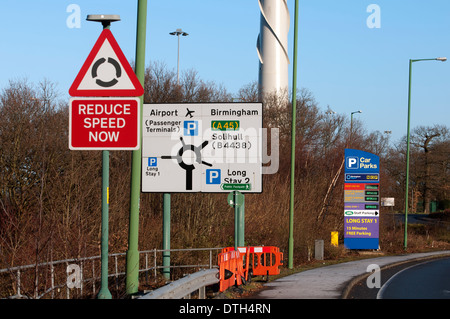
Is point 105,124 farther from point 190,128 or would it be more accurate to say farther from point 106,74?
point 190,128

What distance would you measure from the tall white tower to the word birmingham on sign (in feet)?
250

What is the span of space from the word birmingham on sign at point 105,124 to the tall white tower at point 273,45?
7622 centimetres

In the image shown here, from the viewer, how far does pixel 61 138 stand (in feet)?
83.3

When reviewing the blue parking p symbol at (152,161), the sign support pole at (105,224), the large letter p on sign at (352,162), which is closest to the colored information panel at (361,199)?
the large letter p on sign at (352,162)

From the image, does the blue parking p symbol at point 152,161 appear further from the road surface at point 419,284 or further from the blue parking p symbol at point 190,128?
the road surface at point 419,284

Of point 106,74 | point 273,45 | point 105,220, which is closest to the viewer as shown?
point 106,74

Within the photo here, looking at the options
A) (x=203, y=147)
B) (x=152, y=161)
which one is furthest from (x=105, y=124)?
(x=152, y=161)

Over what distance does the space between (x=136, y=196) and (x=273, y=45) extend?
77.5m

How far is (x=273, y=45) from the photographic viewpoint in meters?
85.4

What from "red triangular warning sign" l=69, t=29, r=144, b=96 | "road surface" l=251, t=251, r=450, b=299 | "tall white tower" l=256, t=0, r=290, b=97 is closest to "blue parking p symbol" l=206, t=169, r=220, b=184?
"road surface" l=251, t=251, r=450, b=299

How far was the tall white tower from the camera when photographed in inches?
3307

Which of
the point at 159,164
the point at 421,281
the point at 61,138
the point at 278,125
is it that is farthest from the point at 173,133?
the point at 278,125

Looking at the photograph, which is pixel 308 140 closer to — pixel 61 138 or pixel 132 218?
pixel 61 138
